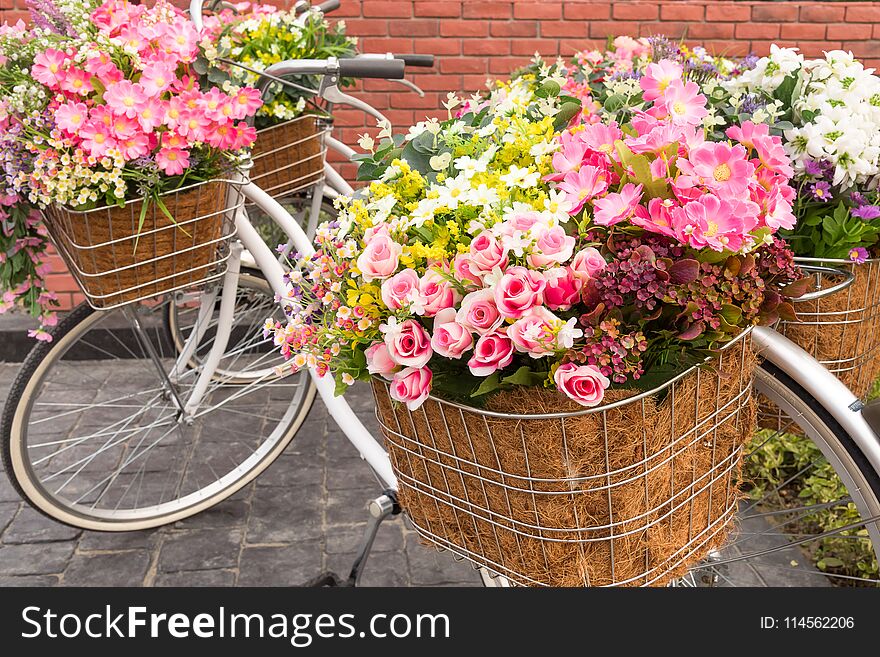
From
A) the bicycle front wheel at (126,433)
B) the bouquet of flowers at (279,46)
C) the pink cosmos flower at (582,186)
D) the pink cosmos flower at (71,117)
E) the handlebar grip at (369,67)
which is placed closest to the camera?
the pink cosmos flower at (582,186)

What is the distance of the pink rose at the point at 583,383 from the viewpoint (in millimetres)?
1184

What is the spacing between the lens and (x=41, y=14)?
2.01 meters

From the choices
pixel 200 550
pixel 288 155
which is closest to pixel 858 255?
pixel 288 155

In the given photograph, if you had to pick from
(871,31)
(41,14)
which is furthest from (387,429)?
(871,31)

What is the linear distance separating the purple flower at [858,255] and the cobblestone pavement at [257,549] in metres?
1.46

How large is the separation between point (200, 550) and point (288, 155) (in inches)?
57.1

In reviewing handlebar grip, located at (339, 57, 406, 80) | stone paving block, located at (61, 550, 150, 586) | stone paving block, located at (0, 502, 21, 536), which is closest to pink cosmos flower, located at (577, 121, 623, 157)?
handlebar grip, located at (339, 57, 406, 80)

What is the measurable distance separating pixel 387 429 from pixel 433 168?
1.57 feet

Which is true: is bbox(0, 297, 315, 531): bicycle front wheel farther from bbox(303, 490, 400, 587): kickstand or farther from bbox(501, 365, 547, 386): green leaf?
bbox(501, 365, 547, 386): green leaf

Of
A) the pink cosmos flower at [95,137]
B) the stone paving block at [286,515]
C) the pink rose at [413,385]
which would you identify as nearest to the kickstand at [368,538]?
the stone paving block at [286,515]

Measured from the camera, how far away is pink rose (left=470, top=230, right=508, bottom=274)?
48.1 inches

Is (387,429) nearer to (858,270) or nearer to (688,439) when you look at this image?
(688,439)

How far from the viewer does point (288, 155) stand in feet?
9.82

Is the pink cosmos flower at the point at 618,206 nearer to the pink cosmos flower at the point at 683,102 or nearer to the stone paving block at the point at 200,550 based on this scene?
the pink cosmos flower at the point at 683,102
